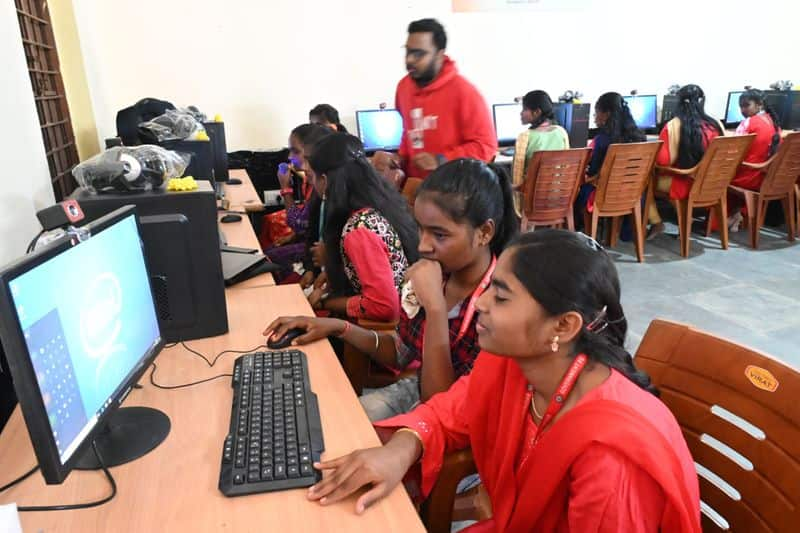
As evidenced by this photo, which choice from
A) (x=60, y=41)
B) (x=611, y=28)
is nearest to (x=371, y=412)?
(x=60, y=41)

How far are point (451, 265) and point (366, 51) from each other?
368 cm

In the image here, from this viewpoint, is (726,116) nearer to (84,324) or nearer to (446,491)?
(446,491)

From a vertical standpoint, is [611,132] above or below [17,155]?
below

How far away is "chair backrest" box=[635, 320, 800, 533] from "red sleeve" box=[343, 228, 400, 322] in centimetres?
81

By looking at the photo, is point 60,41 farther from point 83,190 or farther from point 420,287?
point 420,287

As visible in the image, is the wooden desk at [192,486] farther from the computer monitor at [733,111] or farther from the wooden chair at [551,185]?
the computer monitor at [733,111]

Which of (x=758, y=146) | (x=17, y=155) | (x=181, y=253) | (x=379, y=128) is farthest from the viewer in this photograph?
(x=379, y=128)

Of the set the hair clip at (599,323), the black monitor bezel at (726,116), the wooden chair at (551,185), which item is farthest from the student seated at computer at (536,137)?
the hair clip at (599,323)

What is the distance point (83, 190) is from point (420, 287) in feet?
2.71

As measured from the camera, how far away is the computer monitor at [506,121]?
16.1 feet

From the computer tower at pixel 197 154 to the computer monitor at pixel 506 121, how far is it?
9.53ft

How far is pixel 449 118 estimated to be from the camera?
255 centimetres

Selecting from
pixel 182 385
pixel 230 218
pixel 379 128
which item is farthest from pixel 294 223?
pixel 379 128

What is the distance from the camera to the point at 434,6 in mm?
4605
